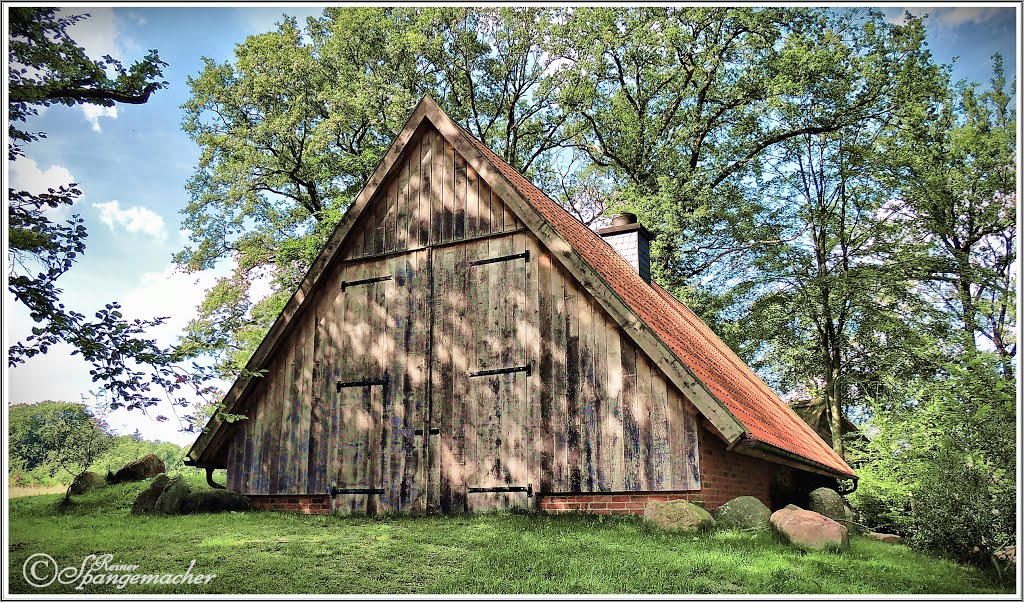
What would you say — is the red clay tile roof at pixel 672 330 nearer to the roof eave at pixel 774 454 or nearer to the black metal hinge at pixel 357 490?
the roof eave at pixel 774 454

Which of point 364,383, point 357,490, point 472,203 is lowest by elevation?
point 357,490

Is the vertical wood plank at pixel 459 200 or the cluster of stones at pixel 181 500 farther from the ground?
the vertical wood plank at pixel 459 200

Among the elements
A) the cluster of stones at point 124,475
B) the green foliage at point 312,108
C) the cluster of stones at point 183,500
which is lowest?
the cluster of stones at point 124,475

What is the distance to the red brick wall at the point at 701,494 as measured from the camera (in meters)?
9.68

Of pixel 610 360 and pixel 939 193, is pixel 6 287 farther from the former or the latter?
pixel 939 193

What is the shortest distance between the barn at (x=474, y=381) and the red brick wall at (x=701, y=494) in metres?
0.02

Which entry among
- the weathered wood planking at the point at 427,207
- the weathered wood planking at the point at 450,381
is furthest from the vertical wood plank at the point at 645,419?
the weathered wood planking at the point at 427,207

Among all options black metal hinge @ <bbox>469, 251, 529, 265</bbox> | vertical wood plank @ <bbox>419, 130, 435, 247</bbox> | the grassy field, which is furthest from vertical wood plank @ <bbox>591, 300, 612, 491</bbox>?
the grassy field

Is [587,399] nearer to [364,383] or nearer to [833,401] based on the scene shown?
[364,383]

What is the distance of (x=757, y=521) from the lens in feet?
30.0

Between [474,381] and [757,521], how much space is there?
4.34 m

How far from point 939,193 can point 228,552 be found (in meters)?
22.6

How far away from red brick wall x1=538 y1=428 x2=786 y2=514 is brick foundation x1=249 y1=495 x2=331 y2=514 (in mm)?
3718

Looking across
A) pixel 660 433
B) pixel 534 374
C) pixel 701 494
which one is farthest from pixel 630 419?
pixel 534 374
